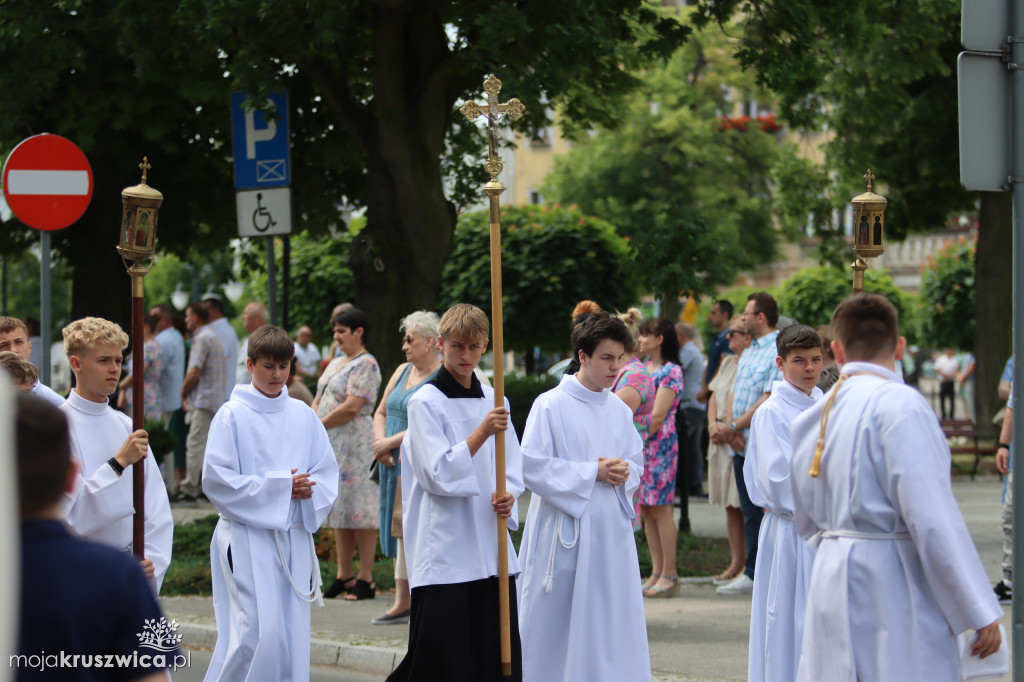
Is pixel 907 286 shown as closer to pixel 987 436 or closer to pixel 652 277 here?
pixel 987 436

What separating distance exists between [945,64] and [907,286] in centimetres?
3199

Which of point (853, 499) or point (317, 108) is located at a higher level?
point (317, 108)

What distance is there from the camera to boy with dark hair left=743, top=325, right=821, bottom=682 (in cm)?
594

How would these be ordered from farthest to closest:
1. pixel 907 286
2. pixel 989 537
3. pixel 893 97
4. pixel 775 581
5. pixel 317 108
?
pixel 907 286 → pixel 893 97 → pixel 317 108 → pixel 989 537 → pixel 775 581

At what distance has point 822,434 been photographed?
436 cm

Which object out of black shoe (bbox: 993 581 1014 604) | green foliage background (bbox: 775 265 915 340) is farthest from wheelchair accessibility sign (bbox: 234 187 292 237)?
green foliage background (bbox: 775 265 915 340)

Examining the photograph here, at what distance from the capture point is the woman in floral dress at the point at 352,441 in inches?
375

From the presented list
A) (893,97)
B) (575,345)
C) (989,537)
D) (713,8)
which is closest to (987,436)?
(893,97)

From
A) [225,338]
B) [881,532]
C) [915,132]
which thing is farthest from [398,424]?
[915,132]

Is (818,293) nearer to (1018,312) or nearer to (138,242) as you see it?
(1018,312)

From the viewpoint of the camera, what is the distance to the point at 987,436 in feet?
63.1

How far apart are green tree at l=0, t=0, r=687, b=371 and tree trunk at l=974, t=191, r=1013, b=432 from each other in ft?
24.2

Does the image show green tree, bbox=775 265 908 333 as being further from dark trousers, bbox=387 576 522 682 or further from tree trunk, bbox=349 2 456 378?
dark trousers, bbox=387 576 522 682

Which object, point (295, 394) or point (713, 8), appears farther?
point (713, 8)
